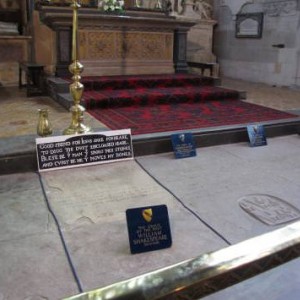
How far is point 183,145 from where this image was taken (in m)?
3.19

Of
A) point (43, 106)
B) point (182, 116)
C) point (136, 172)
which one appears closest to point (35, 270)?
point (136, 172)

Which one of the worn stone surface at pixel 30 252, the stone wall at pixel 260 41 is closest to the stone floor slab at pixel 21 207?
the worn stone surface at pixel 30 252

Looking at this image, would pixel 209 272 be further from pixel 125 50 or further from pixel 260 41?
pixel 260 41

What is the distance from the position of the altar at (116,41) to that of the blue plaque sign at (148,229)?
15.3 ft

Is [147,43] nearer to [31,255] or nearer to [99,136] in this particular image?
[99,136]

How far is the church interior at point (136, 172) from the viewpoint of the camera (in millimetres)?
1467

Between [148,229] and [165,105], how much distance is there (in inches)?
133

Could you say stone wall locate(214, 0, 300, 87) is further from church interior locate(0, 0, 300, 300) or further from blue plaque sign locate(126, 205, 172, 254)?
blue plaque sign locate(126, 205, 172, 254)

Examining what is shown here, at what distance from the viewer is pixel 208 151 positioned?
3375 mm

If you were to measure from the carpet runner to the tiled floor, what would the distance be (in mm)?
370

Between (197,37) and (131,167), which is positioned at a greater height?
(197,37)

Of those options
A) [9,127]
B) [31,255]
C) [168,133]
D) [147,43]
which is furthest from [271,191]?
[147,43]

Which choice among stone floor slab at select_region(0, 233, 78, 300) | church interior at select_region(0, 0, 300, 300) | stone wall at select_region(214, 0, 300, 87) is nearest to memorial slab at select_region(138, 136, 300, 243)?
church interior at select_region(0, 0, 300, 300)

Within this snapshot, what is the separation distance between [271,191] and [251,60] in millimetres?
6590
